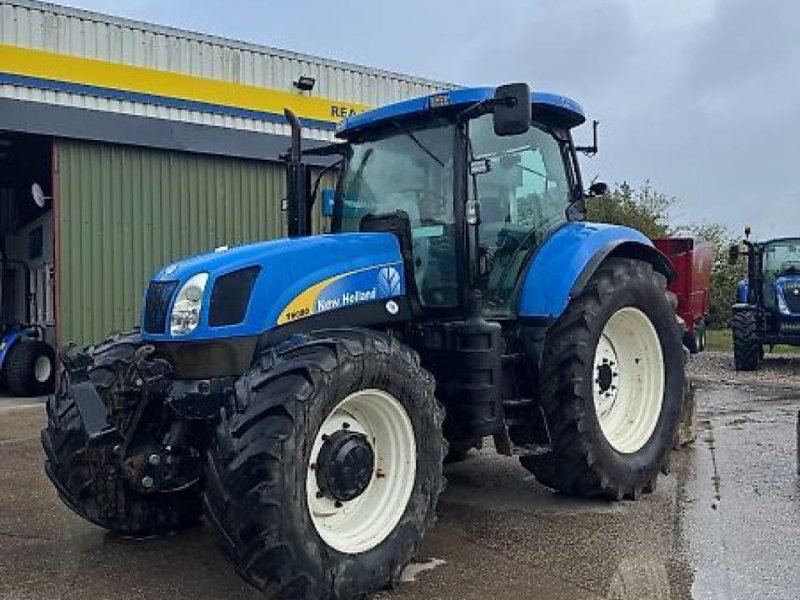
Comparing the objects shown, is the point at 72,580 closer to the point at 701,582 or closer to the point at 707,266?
the point at 701,582

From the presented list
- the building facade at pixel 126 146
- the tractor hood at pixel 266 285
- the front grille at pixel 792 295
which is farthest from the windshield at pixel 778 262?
the tractor hood at pixel 266 285

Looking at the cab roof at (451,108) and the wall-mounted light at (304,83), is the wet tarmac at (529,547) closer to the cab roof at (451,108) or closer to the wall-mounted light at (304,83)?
the cab roof at (451,108)

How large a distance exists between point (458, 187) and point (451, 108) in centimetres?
43

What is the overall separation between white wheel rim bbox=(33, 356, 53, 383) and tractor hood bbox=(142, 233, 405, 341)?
8.43 m

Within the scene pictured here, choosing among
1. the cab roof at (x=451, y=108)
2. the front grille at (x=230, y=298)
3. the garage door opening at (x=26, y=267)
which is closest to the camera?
the front grille at (x=230, y=298)

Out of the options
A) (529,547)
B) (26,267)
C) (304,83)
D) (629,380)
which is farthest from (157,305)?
(26,267)

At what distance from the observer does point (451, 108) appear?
4902mm

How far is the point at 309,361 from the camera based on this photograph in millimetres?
3623

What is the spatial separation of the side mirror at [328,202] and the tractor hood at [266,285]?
105 centimetres

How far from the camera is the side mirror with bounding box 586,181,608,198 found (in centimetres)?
598

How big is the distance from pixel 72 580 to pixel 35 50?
869 centimetres

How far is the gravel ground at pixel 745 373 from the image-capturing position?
1221 cm

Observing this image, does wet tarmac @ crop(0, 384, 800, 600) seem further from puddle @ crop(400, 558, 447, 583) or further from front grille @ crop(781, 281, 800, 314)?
front grille @ crop(781, 281, 800, 314)

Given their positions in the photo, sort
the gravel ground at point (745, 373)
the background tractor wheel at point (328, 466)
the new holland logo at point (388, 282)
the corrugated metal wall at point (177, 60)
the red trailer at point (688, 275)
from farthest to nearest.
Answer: the red trailer at point (688, 275) < the gravel ground at point (745, 373) < the corrugated metal wall at point (177, 60) < the new holland logo at point (388, 282) < the background tractor wheel at point (328, 466)
